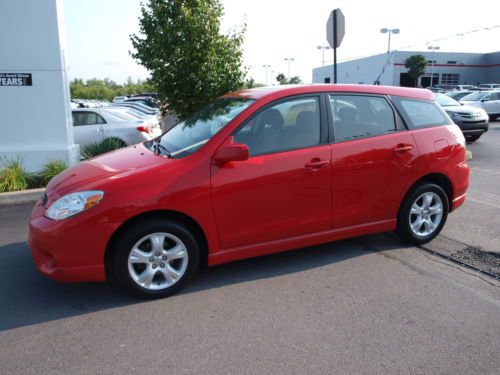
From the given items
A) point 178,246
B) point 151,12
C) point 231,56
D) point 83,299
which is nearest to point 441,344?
point 178,246

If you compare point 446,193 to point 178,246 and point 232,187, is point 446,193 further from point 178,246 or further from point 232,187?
point 178,246

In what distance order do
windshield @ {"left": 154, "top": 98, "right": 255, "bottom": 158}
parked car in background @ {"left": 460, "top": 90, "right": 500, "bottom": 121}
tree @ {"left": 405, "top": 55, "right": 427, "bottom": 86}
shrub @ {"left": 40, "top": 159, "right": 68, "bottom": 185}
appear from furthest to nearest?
1. tree @ {"left": 405, "top": 55, "right": 427, "bottom": 86}
2. parked car in background @ {"left": 460, "top": 90, "right": 500, "bottom": 121}
3. shrub @ {"left": 40, "top": 159, "right": 68, "bottom": 185}
4. windshield @ {"left": 154, "top": 98, "right": 255, "bottom": 158}

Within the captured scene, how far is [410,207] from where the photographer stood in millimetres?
4914

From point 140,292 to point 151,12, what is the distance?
6749 mm

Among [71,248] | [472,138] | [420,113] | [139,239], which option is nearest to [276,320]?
[139,239]

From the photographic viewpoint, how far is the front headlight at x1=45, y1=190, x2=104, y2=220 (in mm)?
3631

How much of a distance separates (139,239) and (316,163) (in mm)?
1761

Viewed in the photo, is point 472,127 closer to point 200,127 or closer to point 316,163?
point 316,163

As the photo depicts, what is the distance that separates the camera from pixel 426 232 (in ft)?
16.8

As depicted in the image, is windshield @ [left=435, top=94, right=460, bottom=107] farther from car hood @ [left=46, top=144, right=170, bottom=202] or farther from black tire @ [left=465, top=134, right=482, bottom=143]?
car hood @ [left=46, top=144, right=170, bottom=202]

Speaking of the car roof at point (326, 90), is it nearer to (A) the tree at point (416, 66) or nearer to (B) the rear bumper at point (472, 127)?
(B) the rear bumper at point (472, 127)

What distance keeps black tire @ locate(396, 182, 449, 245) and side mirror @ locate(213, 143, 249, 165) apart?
2031 millimetres

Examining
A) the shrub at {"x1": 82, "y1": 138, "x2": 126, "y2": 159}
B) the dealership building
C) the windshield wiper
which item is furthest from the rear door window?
the dealership building

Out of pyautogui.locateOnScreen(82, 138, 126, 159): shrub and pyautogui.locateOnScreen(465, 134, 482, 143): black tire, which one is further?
pyautogui.locateOnScreen(465, 134, 482, 143): black tire
